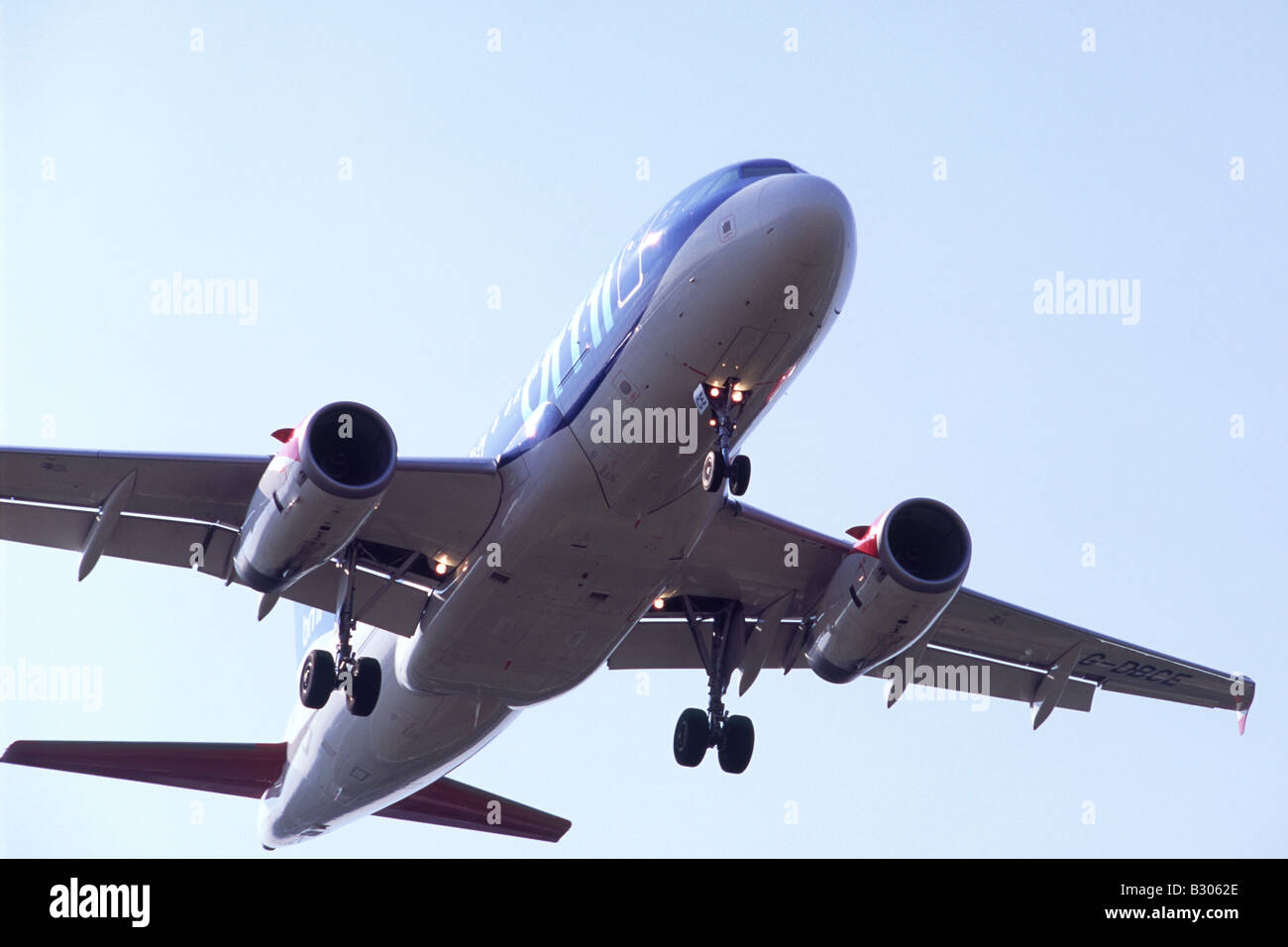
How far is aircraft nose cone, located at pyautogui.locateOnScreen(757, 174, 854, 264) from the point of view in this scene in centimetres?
1620

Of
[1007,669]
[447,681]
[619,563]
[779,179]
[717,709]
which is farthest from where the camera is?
[1007,669]

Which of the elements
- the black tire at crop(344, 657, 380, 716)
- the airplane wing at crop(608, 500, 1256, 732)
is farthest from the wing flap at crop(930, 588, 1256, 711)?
the black tire at crop(344, 657, 380, 716)

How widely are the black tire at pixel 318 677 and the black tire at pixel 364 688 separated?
12.1 inches

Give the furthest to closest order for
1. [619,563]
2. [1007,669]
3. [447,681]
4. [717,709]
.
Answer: [1007,669] < [717,709] < [447,681] < [619,563]

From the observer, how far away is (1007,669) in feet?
81.8

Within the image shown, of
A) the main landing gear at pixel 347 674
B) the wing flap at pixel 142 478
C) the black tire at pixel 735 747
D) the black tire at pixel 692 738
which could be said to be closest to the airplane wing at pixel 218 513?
the wing flap at pixel 142 478

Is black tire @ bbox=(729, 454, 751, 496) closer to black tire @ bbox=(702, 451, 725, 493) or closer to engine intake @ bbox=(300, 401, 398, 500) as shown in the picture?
black tire @ bbox=(702, 451, 725, 493)

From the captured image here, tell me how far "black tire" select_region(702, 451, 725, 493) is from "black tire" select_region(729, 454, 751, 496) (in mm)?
111

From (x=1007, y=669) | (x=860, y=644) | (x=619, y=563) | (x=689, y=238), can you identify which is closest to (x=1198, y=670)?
(x=1007, y=669)

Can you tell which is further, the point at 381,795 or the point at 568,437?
the point at 381,795

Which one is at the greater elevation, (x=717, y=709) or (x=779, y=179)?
(x=779, y=179)

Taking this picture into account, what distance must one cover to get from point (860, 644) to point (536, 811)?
26.2ft

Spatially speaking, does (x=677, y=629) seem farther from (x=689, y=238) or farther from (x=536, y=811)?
(x=689, y=238)

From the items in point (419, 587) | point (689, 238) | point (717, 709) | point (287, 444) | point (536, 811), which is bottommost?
point (536, 811)
